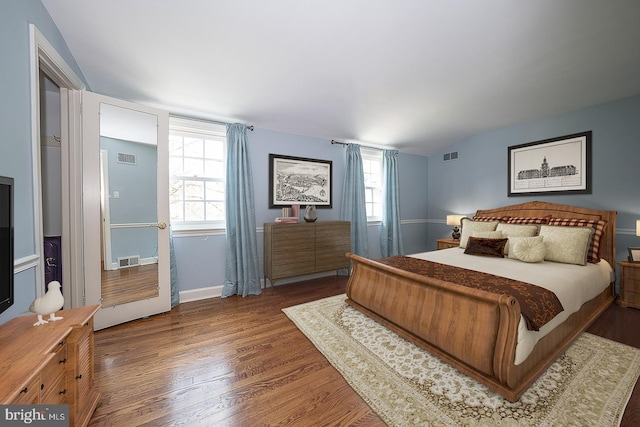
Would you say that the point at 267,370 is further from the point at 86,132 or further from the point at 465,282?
the point at 86,132

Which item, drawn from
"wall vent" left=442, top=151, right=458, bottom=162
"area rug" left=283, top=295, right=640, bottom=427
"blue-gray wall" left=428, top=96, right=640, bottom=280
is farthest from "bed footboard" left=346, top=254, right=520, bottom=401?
"wall vent" left=442, top=151, right=458, bottom=162

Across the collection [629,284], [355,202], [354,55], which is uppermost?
[354,55]

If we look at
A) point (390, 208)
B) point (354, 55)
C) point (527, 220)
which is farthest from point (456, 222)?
point (354, 55)

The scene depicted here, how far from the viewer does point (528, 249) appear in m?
2.62

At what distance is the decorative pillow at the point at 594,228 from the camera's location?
105 inches

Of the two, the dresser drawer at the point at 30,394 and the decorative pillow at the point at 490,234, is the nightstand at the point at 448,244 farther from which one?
the dresser drawer at the point at 30,394

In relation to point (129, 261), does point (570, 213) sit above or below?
above

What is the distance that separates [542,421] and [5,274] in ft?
9.14

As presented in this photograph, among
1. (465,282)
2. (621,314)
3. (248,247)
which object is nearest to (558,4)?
(465,282)

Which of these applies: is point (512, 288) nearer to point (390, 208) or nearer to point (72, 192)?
point (390, 208)

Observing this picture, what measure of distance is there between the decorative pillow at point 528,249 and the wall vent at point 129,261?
4174mm

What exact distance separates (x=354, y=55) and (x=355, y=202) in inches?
102

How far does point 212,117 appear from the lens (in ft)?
10.6

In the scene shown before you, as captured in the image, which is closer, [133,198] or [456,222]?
[133,198]
